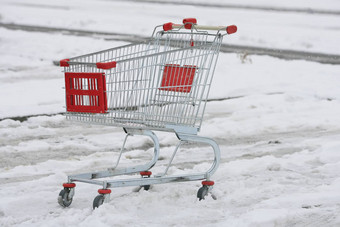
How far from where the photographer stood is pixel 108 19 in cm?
2197

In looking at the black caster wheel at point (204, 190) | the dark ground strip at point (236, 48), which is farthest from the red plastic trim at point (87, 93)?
the dark ground strip at point (236, 48)

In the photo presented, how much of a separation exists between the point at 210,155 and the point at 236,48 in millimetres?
9205

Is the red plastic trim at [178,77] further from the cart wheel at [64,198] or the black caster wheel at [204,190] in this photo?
the cart wheel at [64,198]

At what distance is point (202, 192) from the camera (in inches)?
199

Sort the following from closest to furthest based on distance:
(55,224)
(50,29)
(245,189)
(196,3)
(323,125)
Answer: (55,224), (245,189), (323,125), (50,29), (196,3)

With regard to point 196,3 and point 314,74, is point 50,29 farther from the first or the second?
point 196,3

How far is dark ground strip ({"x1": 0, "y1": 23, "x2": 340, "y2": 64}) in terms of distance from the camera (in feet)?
46.1

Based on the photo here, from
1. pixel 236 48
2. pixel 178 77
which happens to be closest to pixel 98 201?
pixel 178 77

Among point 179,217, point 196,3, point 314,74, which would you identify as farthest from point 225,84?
point 196,3

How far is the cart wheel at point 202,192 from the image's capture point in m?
5.06

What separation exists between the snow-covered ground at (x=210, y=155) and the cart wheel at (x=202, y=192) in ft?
0.22

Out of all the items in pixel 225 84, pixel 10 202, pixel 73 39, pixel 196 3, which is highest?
pixel 10 202

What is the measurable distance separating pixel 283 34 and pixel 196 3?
488 inches

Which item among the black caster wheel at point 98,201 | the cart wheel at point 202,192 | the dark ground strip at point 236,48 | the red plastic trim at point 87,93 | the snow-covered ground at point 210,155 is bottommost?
the dark ground strip at point 236,48
